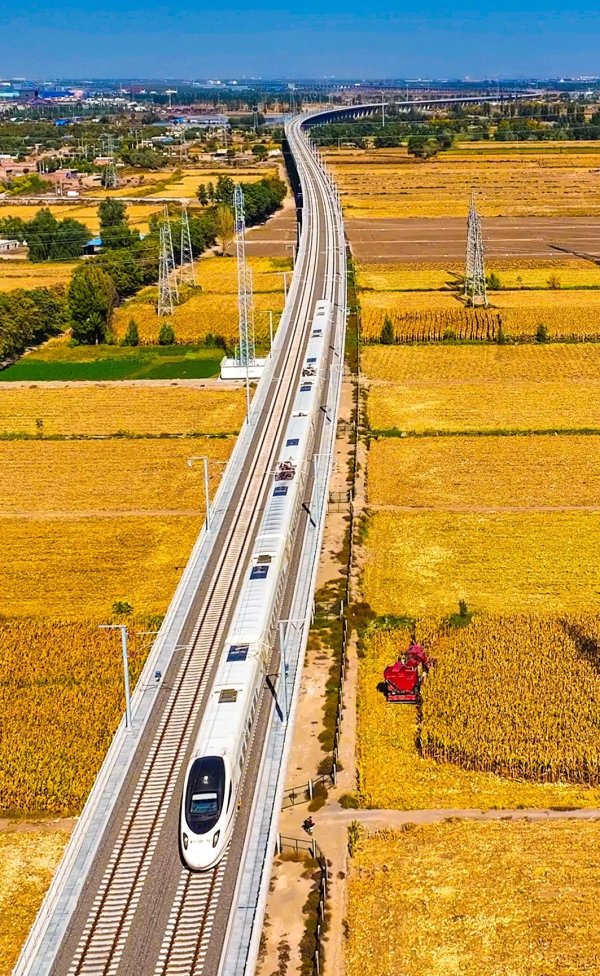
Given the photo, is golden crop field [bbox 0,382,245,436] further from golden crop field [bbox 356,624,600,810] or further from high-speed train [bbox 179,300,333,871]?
golden crop field [bbox 356,624,600,810]

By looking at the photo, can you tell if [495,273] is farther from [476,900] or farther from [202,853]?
[202,853]

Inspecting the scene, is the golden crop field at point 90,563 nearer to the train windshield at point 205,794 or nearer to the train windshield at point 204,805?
the train windshield at point 205,794

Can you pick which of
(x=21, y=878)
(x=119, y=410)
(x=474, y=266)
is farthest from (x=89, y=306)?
(x=21, y=878)

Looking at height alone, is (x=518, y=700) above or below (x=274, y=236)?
below

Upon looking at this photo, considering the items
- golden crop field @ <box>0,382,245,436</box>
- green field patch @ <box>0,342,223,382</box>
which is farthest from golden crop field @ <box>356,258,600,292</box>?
golden crop field @ <box>0,382,245,436</box>

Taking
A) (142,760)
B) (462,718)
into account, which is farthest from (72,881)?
(462,718)

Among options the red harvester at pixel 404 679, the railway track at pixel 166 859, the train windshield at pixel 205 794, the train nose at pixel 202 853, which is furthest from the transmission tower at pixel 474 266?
the train nose at pixel 202 853
